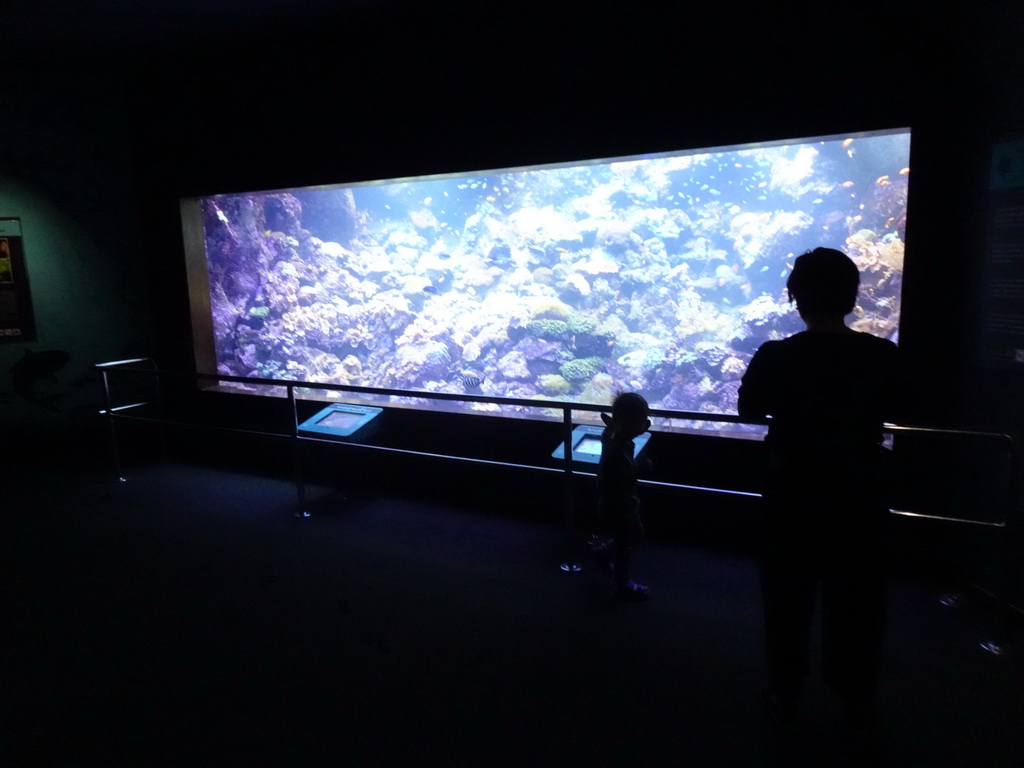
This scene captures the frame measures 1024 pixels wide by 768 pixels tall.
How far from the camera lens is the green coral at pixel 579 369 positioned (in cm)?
921

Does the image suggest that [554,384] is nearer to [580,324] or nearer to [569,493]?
[580,324]

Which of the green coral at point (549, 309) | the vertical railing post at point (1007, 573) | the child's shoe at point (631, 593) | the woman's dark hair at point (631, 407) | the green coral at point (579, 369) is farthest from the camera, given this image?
the green coral at point (549, 309)

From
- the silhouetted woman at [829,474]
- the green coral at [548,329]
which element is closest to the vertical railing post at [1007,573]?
the silhouetted woman at [829,474]

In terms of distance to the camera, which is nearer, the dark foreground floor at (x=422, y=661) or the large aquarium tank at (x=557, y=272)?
the dark foreground floor at (x=422, y=661)

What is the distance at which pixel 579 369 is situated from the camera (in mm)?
9219

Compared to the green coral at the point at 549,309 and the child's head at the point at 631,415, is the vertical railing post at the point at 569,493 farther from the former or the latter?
the green coral at the point at 549,309

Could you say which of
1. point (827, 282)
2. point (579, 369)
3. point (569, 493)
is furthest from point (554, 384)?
point (827, 282)

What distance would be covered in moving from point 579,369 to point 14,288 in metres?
6.57

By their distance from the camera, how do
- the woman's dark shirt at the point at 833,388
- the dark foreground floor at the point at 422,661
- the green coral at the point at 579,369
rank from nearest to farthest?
the woman's dark shirt at the point at 833,388 → the dark foreground floor at the point at 422,661 → the green coral at the point at 579,369

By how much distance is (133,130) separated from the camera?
5508 millimetres

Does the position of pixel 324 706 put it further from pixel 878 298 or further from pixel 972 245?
pixel 878 298

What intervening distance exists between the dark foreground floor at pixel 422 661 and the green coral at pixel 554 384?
548 centimetres

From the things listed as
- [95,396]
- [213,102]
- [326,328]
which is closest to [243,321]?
[326,328]

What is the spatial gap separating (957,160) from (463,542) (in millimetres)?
3090
